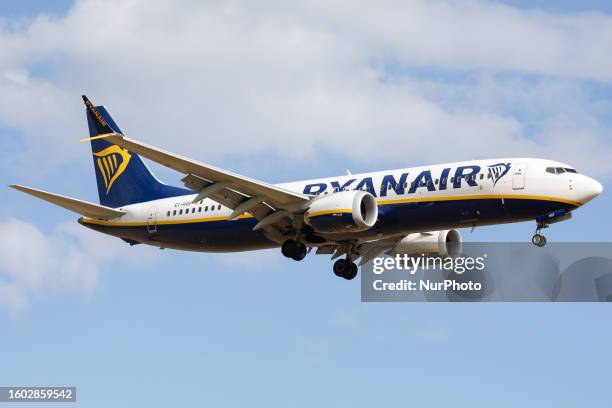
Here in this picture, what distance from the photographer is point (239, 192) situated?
135 feet

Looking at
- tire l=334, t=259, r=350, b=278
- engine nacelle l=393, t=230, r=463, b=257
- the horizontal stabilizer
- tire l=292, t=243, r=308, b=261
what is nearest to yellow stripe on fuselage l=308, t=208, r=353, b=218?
tire l=292, t=243, r=308, b=261

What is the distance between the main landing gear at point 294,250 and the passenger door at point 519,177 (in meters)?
8.37

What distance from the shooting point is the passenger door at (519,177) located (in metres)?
38.8

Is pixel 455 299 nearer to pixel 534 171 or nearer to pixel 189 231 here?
pixel 534 171

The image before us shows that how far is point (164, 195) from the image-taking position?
155ft

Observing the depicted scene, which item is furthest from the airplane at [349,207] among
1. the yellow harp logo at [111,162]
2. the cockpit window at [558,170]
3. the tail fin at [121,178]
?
the yellow harp logo at [111,162]

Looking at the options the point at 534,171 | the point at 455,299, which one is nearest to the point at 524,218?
the point at 534,171

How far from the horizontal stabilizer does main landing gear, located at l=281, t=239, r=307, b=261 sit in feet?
27.9

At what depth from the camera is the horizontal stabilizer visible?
4334cm

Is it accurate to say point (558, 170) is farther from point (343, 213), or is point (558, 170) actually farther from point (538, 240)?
point (343, 213)

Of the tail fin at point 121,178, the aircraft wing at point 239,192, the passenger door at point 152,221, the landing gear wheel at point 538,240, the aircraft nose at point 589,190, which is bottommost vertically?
the landing gear wheel at point 538,240

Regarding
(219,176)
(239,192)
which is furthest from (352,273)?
(219,176)

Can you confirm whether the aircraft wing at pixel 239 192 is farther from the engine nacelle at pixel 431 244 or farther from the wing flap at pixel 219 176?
the engine nacelle at pixel 431 244

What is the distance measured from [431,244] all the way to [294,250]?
21.3ft
